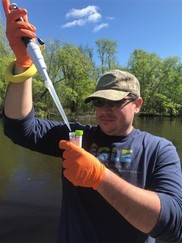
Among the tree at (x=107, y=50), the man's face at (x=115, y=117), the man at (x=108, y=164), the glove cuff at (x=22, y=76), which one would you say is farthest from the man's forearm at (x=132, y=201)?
the tree at (x=107, y=50)

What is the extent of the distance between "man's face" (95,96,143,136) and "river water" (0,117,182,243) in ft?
19.5

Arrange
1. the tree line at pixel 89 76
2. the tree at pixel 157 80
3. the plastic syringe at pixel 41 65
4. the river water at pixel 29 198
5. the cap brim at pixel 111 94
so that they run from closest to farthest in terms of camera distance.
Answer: the plastic syringe at pixel 41 65 → the cap brim at pixel 111 94 → the river water at pixel 29 198 → the tree line at pixel 89 76 → the tree at pixel 157 80

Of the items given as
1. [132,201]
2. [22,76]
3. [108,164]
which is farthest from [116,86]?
[132,201]

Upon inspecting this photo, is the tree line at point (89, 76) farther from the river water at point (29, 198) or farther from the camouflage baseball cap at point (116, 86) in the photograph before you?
the camouflage baseball cap at point (116, 86)

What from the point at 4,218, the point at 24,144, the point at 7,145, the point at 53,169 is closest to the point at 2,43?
the point at 7,145

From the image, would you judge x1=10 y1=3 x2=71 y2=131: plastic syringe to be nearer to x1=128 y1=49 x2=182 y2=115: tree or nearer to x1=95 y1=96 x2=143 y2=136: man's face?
x1=95 y1=96 x2=143 y2=136: man's face

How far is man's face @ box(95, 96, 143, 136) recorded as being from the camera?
2422 mm

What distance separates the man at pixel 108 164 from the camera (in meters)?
1.78

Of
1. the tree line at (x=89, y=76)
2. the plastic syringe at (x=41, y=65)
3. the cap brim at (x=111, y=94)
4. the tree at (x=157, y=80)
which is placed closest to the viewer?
the plastic syringe at (x=41, y=65)

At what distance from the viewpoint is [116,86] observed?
2459 millimetres

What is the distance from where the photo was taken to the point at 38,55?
203 centimetres

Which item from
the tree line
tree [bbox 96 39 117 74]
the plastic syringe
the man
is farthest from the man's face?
tree [bbox 96 39 117 74]

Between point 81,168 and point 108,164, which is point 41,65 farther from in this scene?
point 108,164

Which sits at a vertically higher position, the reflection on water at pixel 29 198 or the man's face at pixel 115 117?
the man's face at pixel 115 117
